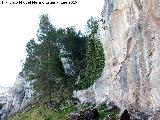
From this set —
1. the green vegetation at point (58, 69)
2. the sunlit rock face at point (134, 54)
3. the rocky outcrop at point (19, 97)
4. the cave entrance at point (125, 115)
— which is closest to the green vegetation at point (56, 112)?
the green vegetation at point (58, 69)

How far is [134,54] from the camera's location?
4388 cm

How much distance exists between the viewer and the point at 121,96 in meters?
50.8

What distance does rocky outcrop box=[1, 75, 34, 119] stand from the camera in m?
93.6

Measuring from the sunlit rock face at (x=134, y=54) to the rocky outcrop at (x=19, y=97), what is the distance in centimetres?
3938

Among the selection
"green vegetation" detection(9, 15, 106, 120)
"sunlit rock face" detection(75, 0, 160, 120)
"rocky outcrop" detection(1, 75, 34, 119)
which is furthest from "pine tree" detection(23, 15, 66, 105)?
"sunlit rock face" detection(75, 0, 160, 120)

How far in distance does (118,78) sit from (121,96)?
7.68ft

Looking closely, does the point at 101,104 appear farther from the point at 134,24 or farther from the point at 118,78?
the point at 134,24

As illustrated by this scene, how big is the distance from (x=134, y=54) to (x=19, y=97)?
58.2 metres

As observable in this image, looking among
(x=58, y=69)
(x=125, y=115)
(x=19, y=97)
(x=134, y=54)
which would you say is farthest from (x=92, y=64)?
(x=19, y=97)

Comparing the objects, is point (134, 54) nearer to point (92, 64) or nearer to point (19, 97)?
point (92, 64)

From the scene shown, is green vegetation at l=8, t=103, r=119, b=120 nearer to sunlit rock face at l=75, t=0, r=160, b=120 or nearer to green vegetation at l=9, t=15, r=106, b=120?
green vegetation at l=9, t=15, r=106, b=120

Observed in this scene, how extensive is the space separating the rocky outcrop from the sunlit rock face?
39376 mm

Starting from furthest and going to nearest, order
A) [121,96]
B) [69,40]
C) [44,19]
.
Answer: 1. [69,40]
2. [44,19]
3. [121,96]

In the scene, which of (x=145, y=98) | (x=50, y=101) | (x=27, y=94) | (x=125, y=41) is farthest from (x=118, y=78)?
(x=27, y=94)
